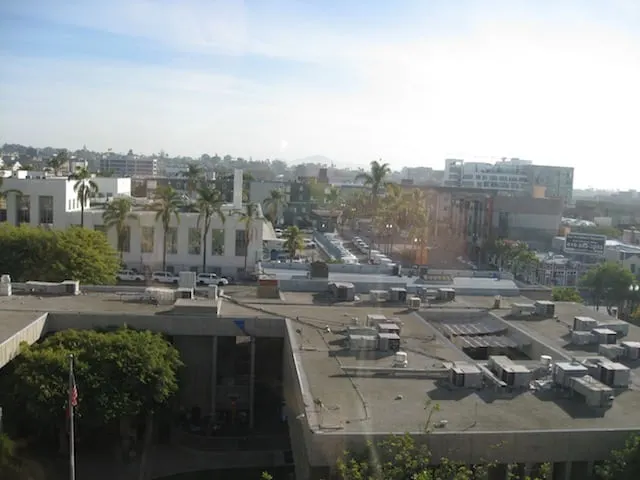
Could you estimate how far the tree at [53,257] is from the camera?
884 inches

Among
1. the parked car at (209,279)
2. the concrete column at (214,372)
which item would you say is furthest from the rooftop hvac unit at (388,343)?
the parked car at (209,279)

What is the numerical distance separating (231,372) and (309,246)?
3061 centimetres

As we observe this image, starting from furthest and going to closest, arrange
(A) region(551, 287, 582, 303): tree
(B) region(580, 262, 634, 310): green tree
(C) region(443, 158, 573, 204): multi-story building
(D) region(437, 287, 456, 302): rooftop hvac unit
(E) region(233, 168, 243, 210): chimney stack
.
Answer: (C) region(443, 158, 573, 204): multi-story building
(E) region(233, 168, 243, 210): chimney stack
(B) region(580, 262, 634, 310): green tree
(A) region(551, 287, 582, 303): tree
(D) region(437, 287, 456, 302): rooftop hvac unit

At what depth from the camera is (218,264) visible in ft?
108

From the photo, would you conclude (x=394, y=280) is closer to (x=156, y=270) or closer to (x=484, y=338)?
(x=484, y=338)

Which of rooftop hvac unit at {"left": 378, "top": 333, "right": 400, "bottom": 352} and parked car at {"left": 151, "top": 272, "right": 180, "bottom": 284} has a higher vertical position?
rooftop hvac unit at {"left": 378, "top": 333, "right": 400, "bottom": 352}

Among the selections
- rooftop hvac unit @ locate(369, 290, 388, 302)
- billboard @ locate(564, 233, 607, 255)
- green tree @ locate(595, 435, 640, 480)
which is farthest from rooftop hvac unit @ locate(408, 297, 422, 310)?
billboard @ locate(564, 233, 607, 255)

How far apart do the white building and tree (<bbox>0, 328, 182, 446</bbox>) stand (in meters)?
17.9

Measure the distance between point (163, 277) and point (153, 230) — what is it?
9.76 feet

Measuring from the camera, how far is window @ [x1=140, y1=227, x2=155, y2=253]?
32469 millimetres

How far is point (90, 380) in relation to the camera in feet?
44.2

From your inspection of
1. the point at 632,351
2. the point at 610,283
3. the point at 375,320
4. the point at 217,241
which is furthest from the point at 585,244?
the point at 375,320

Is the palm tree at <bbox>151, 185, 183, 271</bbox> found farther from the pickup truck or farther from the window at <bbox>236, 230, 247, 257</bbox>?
the window at <bbox>236, 230, 247, 257</bbox>

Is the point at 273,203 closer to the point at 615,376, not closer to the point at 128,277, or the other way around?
the point at 128,277
